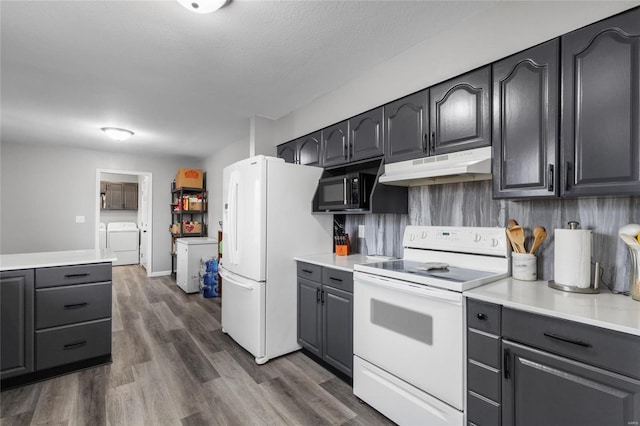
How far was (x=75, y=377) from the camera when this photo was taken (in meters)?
2.35

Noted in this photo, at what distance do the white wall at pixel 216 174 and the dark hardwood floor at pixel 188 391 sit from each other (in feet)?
8.92

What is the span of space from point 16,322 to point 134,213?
640cm

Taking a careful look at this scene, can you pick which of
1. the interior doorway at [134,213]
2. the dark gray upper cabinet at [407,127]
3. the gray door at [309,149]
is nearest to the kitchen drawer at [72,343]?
the gray door at [309,149]

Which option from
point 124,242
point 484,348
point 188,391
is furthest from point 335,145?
point 124,242

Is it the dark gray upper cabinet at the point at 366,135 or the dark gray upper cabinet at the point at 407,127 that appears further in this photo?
the dark gray upper cabinet at the point at 366,135

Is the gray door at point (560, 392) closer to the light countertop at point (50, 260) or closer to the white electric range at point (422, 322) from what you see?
the white electric range at point (422, 322)

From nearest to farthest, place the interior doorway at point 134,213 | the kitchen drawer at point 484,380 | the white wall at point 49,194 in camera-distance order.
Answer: the kitchen drawer at point 484,380, the white wall at point 49,194, the interior doorway at point 134,213

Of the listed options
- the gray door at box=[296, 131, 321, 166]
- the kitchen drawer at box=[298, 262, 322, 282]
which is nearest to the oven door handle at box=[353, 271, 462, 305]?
the kitchen drawer at box=[298, 262, 322, 282]

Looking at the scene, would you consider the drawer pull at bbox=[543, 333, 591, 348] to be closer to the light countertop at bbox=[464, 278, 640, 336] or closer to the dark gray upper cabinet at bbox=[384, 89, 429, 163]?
the light countertop at bbox=[464, 278, 640, 336]

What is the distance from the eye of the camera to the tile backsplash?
1.52m

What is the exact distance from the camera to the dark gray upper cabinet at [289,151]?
3387mm

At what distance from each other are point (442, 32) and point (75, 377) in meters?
3.69

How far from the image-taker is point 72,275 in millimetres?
2389

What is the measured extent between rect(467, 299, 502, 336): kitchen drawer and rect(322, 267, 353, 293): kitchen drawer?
86 centimetres
